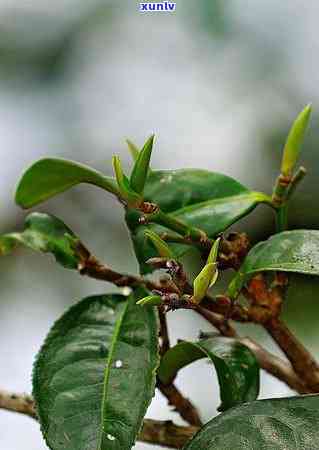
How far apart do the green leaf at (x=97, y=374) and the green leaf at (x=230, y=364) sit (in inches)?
1.1

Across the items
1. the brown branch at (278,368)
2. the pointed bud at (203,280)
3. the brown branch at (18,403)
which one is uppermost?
the pointed bud at (203,280)

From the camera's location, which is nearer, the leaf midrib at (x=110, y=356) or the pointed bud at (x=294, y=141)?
the leaf midrib at (x=110, y=356)

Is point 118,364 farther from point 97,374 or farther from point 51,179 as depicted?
point 51,179

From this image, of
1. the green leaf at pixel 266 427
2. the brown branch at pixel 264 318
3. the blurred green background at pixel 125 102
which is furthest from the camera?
A: the blurred green background at pixel 125 102

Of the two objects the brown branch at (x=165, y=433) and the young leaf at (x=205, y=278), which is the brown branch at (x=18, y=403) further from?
the young leaf at (x=205, y=278)

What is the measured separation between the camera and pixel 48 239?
58 centimetres

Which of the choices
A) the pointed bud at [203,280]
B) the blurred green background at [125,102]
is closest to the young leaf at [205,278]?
the pointed bud at [203,280]

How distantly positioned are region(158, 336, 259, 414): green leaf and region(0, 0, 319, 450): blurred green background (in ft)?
3.18

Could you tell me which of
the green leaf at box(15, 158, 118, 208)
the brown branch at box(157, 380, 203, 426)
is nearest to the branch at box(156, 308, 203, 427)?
the brown branch at box(157, 380, 203, 426)

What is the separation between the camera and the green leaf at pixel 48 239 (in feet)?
1.85

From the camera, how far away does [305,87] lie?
5.24 ft

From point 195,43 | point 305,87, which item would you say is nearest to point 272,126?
point 305,87

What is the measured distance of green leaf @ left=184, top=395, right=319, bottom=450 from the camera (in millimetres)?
391

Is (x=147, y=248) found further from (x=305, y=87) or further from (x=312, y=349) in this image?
(x=305, y=87)
